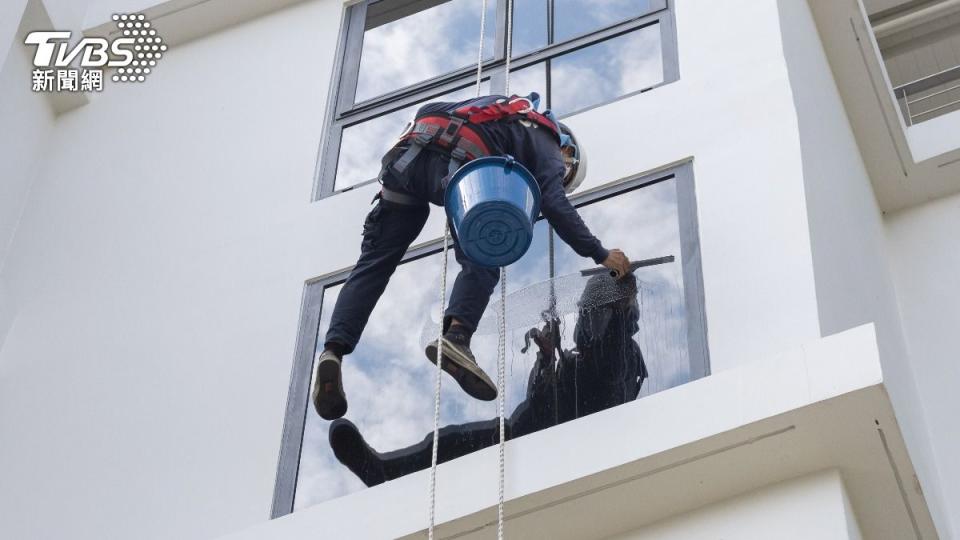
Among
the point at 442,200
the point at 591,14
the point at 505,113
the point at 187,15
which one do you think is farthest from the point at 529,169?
the point at 187,15

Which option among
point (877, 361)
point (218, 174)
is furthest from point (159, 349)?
point (877, 361)

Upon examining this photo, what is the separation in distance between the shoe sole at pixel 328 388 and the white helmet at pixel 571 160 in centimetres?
105

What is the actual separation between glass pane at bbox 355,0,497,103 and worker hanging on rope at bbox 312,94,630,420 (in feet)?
4.68

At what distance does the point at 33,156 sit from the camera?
8.13 metres

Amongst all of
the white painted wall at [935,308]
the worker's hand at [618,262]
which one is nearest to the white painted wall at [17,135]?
the worker's hand at [618,262]

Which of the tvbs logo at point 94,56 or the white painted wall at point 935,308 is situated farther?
the tvbs logo at point 94,56

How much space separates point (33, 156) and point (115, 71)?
648 millimetres

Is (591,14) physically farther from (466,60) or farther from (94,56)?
(94,56)

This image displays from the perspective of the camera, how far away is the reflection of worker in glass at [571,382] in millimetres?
5438

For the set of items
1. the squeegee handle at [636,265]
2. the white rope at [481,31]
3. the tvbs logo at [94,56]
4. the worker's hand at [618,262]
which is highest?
the tvbs logo at [94,56]

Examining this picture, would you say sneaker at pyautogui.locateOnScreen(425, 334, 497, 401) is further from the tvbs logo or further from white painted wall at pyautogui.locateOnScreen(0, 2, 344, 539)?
the tvbs logo

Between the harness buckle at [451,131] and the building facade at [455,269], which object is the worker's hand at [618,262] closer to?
the building facade at [455,269]

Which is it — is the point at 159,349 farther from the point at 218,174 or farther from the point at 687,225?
the point at 687,225

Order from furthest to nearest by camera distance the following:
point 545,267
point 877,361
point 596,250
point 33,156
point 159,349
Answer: point 33,156, point 159,349, point 545,267, point 596,250, point 877,361
